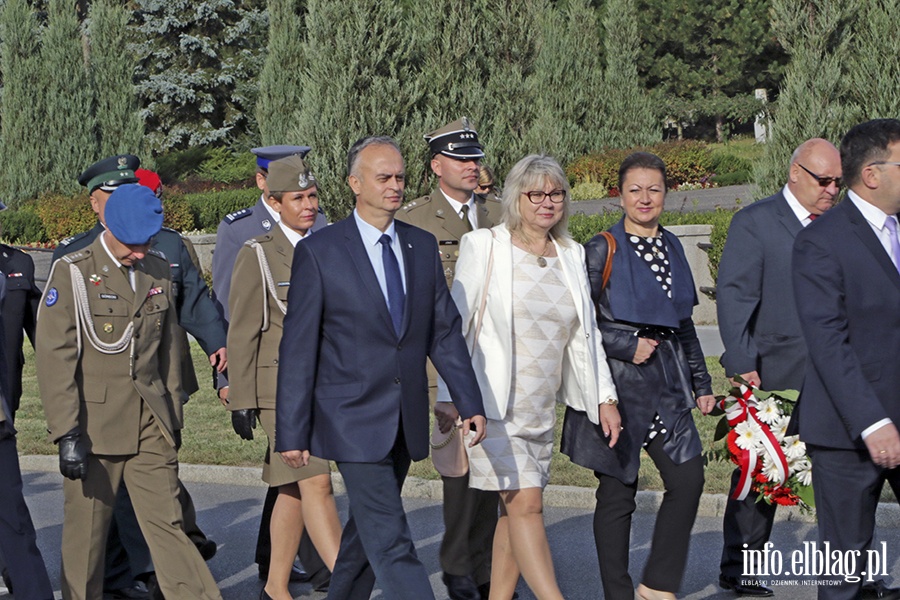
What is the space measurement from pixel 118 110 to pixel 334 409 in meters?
29.9

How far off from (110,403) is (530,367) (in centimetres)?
177

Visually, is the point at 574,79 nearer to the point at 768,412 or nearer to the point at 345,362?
the point at 768,412

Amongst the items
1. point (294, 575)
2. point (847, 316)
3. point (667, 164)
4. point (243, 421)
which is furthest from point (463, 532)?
point (667, 164)

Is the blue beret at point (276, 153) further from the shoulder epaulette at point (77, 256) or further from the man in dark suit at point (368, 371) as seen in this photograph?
the man in dark suit at point (368, 371)

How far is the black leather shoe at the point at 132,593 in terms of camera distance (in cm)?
652

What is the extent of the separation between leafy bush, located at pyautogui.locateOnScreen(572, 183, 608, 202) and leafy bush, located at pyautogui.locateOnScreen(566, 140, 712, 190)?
1.02ft

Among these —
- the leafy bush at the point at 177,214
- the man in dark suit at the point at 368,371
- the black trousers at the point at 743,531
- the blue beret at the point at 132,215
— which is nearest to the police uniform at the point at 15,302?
the blue beret at the point at 132,215

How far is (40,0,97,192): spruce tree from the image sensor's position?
106ft

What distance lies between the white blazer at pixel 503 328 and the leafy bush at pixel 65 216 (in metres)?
24.0

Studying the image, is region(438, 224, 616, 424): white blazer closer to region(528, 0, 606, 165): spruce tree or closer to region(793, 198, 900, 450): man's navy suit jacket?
region(793, 198, 900, 450): man's navy suit jacket

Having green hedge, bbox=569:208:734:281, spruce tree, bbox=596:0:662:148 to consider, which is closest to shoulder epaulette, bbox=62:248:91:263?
green hedge, bbox=569:208:734:281

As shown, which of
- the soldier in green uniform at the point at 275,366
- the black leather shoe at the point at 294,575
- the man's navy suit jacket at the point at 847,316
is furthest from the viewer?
the black leather shoe at the point at 294,575

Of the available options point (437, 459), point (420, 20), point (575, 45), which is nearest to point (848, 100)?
point (420, 20)

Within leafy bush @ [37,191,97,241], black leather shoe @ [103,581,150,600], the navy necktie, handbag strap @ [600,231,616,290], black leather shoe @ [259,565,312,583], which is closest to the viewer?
→ the navy necktie
